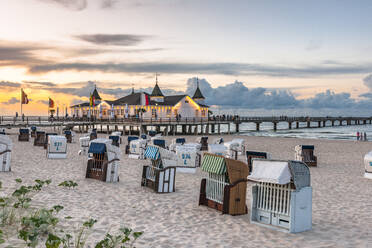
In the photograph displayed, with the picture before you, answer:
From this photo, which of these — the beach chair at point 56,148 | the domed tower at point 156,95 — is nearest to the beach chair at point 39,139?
the beach chair at point 56,148

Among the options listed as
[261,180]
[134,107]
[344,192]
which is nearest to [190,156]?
[344,192]

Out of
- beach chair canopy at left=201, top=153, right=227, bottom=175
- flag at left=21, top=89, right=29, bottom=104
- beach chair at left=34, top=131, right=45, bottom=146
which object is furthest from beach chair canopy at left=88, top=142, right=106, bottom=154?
flag at left=21, top=89, right=29, bottom=104

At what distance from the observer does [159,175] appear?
34.4 ft

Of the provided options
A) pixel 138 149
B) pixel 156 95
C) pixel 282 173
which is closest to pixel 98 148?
pixel 138 149

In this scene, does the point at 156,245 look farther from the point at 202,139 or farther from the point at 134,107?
the point at 134,107

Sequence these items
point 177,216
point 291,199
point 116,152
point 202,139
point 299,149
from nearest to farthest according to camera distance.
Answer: point 291,199, point 177,216, point 116,152, point 299,149, point 202,139

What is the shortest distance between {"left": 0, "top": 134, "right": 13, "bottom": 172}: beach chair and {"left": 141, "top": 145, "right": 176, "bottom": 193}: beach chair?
233 inches

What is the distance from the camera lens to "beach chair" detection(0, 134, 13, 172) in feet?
42.4

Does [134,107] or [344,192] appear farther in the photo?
[134,107]

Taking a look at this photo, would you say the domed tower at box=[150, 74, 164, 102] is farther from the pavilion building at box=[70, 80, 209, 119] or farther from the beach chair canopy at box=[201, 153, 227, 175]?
the beach chair canopy at box=[201, 153, 227, 175]

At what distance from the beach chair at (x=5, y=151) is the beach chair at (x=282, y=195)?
10018 mm

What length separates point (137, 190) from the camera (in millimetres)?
10914

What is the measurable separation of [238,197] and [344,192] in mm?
4992

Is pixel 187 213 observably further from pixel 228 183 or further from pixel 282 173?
pixel 282 173
